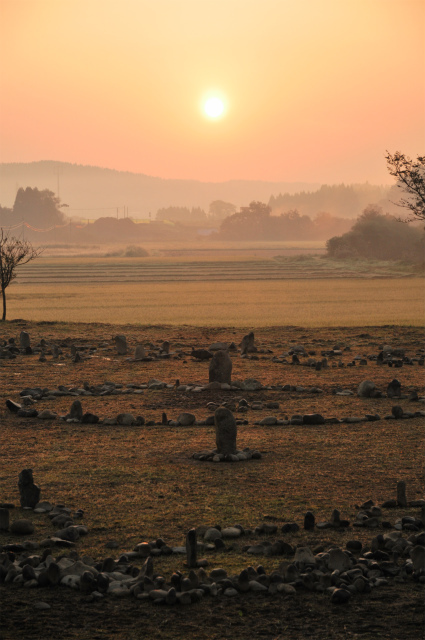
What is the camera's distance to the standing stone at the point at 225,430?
41.6ft

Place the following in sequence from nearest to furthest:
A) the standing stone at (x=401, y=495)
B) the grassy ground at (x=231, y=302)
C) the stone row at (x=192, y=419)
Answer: the standing stone at (x=401, y=495) → the stone row at (x=192, y=419) → the grassy ground at (x=231, y=302)

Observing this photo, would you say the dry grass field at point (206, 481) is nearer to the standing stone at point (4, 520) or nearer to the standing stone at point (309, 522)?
the standing stone at point (309, 522)

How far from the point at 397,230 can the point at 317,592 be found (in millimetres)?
117204

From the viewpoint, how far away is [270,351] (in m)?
26.0

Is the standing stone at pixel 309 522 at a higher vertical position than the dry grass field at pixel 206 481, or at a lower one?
higher

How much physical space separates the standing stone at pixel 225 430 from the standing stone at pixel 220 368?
6435mm

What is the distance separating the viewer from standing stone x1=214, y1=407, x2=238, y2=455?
41.6ft

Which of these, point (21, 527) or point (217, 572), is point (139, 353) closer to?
point (21, 527)

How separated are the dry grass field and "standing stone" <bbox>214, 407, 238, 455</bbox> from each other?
488 millimetres

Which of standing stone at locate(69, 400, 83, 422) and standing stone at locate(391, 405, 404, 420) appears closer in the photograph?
standing stone at locate(69, 400, 83, 422)

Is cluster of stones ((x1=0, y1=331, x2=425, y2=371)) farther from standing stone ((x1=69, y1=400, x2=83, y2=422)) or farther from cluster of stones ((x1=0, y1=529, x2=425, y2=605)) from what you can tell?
cluster of stones ((x1=0, y1=529, x2=425, y2=605))

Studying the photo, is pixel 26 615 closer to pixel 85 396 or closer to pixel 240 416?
pixel 240 416

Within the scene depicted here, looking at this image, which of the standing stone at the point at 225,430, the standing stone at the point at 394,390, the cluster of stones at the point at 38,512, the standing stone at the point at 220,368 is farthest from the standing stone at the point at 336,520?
the standing stone at the point at 220,368

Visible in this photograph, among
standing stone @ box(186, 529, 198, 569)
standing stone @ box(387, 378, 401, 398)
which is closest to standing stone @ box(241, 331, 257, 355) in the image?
standing stone @ box(387, 378, 401, 398)
